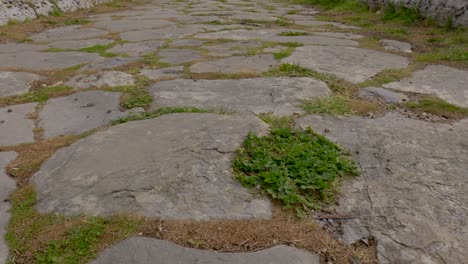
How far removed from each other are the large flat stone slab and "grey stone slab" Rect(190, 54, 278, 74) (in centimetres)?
134

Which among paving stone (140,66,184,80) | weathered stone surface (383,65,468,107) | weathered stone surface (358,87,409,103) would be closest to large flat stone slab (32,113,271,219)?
weathered stone surface (358,87,409,103)

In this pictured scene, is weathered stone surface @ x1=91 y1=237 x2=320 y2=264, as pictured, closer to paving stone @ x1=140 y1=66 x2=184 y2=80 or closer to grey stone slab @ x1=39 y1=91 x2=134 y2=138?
grey stone slab @ x1=39 y1=91 x2=134 y2=138

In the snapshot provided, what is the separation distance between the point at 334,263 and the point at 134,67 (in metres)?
2.97

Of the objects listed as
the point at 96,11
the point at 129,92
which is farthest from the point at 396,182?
the point at 96,11

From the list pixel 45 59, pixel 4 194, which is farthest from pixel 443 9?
pixel 4 194

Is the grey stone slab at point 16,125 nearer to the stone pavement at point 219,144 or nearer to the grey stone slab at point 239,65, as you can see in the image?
the stone pavement at point 219,144

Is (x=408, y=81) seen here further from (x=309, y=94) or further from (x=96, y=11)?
(x=96, y=11)

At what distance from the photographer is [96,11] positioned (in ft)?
27.7

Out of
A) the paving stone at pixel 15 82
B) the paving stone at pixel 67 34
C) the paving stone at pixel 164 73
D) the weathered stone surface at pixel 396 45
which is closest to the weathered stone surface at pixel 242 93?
the paving stone at pixel 164 73

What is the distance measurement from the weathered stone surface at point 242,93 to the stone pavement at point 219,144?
0.01m

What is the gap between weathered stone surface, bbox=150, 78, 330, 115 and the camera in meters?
2.64

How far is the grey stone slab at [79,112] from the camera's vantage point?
2467 millimetres

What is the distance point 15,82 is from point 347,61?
9.77 ft

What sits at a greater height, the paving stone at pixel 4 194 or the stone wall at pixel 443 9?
the stone wall at pixel 443 9
